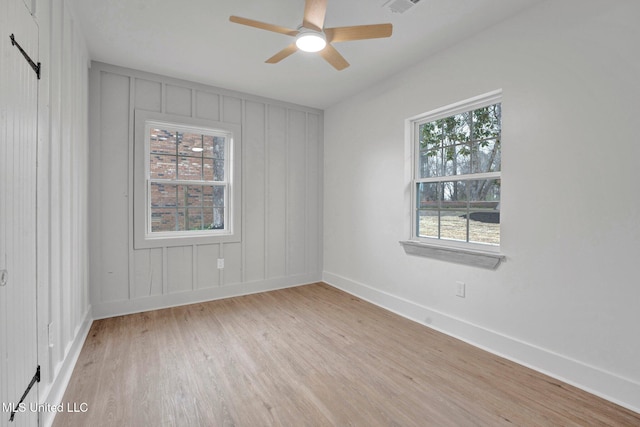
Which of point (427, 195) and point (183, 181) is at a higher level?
point (183, 181)

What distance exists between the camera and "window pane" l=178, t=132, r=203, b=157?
12.3ft

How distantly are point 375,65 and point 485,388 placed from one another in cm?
303

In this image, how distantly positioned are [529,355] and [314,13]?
287 centimetres

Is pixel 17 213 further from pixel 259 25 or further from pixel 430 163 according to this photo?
pixel 430 163

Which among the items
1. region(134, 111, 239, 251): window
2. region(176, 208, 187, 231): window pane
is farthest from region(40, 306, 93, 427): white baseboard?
region(176, 208, 187, 231): window pane

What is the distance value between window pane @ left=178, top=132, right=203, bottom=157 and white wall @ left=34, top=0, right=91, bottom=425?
1075mm

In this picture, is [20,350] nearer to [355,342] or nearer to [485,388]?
[355,342]

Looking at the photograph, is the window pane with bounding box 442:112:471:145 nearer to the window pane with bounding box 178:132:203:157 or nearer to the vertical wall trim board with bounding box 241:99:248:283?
the vertical wall trim board with bounding box 241:99:248:283

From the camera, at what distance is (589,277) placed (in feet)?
6.72

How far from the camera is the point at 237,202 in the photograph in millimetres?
4047

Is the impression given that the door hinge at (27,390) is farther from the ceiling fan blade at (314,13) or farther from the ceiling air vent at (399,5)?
the ceiling air vent at (399,5)

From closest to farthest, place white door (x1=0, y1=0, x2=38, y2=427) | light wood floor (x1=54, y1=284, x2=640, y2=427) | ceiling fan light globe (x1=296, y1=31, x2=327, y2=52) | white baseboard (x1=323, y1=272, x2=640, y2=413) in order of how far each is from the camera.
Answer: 1. white door (x1=0, y1=0, x2=38, y2=427)
2. light wood floor (x1=54, y1=284, x2=640, y2=427)
3. white baseboard (x1=323, y1=272, x2=640, y2=413)
4. ceiling fan light globe (x1=296, y1=31, x2=327, y2=52)

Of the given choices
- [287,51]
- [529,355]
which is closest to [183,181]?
[287,51]

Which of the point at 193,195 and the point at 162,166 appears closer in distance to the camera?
the point at 162,166
